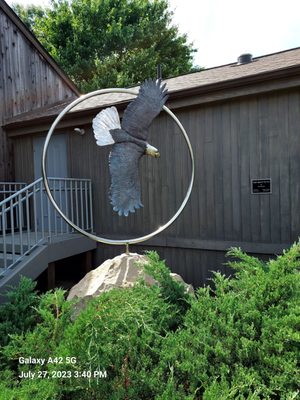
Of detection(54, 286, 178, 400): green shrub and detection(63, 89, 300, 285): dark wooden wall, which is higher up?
detection(63, 89, 300, 285): dark wooden wall

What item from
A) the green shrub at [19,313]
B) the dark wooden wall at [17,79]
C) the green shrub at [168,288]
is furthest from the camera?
the dark wooden wall at [17,79]

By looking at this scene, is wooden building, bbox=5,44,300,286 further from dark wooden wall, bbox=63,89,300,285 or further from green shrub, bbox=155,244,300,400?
green shrub, bbox=155,244,300,400

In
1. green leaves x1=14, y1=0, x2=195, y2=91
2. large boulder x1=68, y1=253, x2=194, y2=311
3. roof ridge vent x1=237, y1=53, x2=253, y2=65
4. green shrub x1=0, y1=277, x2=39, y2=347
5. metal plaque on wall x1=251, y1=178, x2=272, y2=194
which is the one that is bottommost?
green shrub x1=0, y1=277, x2=39, y2=347

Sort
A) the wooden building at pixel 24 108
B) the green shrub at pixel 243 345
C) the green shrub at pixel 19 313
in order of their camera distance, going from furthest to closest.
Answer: the wooden building at pixel 24 108 → the green shrub at pixel 19 313 → the green shrub at pixel 243 345

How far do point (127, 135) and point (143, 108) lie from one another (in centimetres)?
30

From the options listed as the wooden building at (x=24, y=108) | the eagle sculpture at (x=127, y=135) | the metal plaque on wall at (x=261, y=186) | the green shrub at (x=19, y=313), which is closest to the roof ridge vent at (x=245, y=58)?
the metal plaque on wall at (x=261, y=186)

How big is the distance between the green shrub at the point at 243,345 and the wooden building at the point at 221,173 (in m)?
2.31

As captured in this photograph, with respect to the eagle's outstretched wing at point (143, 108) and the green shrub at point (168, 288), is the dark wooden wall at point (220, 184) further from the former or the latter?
the green shrub at point (168, 288)

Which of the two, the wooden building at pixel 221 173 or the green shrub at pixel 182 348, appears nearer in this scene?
the green shrub at pixel 182 348

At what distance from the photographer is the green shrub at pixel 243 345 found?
1.92m

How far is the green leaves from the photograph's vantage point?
17906 mm

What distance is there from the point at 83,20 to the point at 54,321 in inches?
748

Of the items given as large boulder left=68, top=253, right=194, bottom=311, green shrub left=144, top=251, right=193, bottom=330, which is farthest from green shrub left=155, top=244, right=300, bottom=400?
large boulder left=68, top=253, right=194, bottom=311

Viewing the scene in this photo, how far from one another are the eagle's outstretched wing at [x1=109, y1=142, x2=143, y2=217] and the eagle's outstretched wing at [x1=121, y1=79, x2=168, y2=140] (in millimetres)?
162
